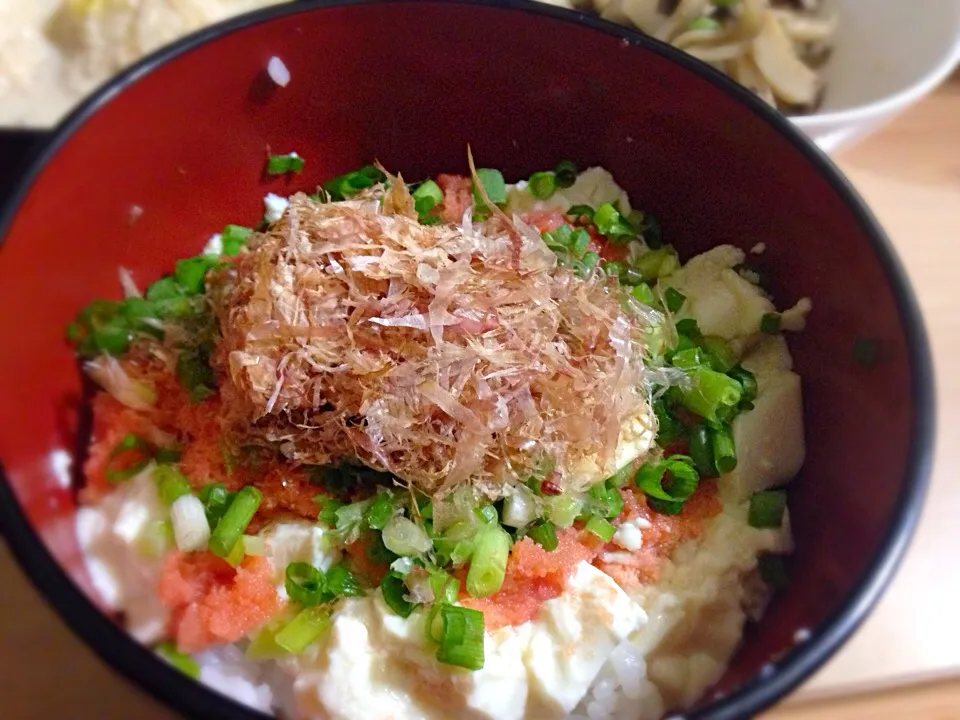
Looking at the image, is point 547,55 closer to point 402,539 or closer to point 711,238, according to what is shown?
point 711,238

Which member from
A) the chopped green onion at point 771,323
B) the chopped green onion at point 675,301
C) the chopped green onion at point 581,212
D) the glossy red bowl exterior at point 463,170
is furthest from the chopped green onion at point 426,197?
the chopped green onion at point 771,323

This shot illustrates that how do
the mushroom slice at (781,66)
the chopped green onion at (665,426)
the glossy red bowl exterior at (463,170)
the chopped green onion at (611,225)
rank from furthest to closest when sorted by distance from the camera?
1. the mushroom slice at (781,66)
2. the chopped green onion at (611,225)
3. the chopped green onion at (665,426)
4. the glossy red bowl exterior at (463,170)

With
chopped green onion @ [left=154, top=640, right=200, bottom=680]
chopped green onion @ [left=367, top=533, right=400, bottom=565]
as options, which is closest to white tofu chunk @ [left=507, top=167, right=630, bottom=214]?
chopped green onion @ [left=367, top=533, right=400, bottom=565]

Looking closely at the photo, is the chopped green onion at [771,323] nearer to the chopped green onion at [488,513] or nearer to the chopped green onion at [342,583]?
the chopped green onion at [488,513]

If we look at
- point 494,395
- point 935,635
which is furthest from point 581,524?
point 935,635

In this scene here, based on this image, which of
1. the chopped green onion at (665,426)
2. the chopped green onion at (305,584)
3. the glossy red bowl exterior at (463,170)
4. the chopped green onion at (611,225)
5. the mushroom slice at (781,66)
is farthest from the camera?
the mushroom slice at (781,66)

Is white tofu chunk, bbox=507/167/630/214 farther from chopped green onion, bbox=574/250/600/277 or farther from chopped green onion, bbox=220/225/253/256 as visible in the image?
chopped green onion, bbox=220/225/253/256
